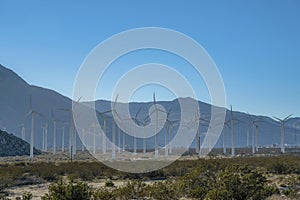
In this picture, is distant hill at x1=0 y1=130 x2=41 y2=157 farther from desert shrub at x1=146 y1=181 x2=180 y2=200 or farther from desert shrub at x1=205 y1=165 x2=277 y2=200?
desert shrub at x1=205 y1=165 x2=277 y2=200

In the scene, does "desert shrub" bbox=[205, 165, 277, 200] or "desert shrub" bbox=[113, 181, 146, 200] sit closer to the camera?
"desert shrub" bbox=[205, 165, 277, 200]

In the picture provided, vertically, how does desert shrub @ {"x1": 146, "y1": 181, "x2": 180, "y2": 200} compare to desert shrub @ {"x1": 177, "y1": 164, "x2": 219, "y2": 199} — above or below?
below

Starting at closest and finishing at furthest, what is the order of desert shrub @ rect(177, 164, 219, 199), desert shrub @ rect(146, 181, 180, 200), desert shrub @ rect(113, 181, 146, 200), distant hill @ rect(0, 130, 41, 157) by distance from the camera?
desert shrub @ rect(146, 181, 180, 200) < desert shrub @ rect(113, 181, 146, 200) < desert shrub @ rect(177, 164, 219, 199) < distant hill @ rect(0, 130, 41, 157)

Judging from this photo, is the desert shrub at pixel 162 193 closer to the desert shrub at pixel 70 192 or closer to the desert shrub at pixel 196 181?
the desert shrub at pixel 196 181

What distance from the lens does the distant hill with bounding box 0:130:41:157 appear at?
11195cm

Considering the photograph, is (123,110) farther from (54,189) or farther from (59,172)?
(54,189)

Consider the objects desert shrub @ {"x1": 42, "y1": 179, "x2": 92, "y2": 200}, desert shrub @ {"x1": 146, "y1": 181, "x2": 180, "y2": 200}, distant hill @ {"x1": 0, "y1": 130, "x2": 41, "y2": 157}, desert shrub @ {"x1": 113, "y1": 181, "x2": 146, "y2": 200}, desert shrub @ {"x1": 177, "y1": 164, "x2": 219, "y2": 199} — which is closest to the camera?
desert shrub @ {"x1": 42, "y1": 179, "x2": 92, "y2": 200}

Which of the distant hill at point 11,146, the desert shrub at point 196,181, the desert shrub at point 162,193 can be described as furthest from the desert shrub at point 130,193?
the distant hill at point 11,146

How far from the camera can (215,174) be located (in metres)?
24.2

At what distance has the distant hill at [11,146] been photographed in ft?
367

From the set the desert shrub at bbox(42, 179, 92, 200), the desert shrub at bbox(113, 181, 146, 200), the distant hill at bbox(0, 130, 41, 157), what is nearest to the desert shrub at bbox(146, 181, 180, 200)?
the desert shrub at bbox(113, 181, 146, 200)

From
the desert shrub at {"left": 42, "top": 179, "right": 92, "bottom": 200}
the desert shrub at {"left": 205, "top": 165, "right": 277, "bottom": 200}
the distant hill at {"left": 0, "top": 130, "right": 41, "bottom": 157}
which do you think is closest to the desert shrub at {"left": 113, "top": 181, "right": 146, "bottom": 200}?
A: the desert shrub at {"left": 42, "top": 179, "right": 92, "bottom": 200}

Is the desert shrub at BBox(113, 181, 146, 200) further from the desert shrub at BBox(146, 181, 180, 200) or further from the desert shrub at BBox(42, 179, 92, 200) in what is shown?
the desert shrub at BBox(42, 179, 92, 200)

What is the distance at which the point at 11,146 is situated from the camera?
11656cm
